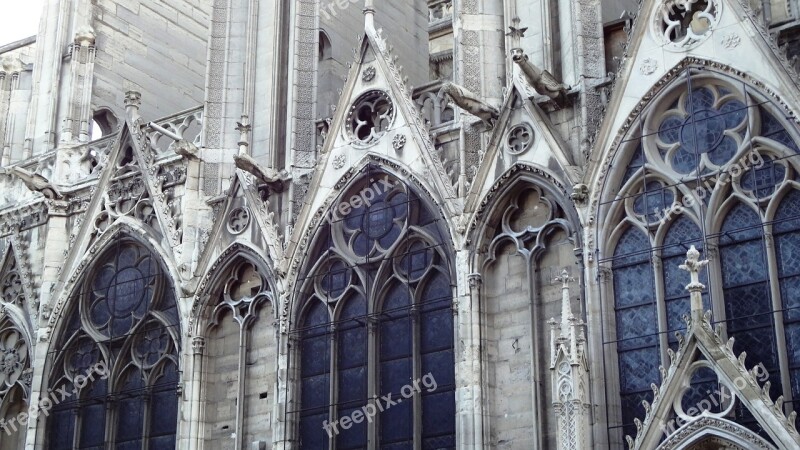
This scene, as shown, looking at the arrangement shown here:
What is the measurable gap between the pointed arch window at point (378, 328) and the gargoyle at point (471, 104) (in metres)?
1.49

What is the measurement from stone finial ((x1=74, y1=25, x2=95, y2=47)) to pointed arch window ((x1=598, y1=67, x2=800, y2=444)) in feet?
37.2

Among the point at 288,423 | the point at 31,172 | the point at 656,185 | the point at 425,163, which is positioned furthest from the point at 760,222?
the point at 31,172

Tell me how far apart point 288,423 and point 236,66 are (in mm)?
6276

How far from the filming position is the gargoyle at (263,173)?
1989cm

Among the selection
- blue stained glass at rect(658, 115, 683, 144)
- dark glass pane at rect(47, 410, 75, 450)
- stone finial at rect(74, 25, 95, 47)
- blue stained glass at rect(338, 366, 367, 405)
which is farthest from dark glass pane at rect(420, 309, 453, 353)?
stone finial at rect(74, 25, 95, 47)

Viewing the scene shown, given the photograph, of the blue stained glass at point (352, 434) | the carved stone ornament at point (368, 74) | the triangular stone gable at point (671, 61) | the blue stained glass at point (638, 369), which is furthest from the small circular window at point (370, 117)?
the blue stained glass at point (638, 369)

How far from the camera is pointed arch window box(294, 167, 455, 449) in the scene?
58.0ft

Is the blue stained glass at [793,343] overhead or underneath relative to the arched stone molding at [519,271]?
underneath

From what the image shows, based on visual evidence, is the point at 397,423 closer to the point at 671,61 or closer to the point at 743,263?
the point at 743,263

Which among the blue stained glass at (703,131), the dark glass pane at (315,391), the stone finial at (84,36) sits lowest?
the dark glass pane at (315,391)

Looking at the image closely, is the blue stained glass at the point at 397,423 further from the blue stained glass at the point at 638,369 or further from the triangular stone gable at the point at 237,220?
the triangular stone gable at the point at 237,220

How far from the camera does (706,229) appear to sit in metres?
15.8

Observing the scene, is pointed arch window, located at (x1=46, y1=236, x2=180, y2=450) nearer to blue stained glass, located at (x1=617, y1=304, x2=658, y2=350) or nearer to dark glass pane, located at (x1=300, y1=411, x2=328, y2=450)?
dark glass pane, located at (x1=300, y1=411, x2=328, y2=450)

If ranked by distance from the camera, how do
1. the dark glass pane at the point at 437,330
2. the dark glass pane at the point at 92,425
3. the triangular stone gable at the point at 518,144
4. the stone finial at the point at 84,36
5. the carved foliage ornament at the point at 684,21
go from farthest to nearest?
the stone finial at the point at 84,36 → the dark glass pane at the point at 92,425 → the dark glass pane at the point at 437,330 → the triangular stone gable at the point at 518,144 → the carved foliage ornament at the point at 684,21
